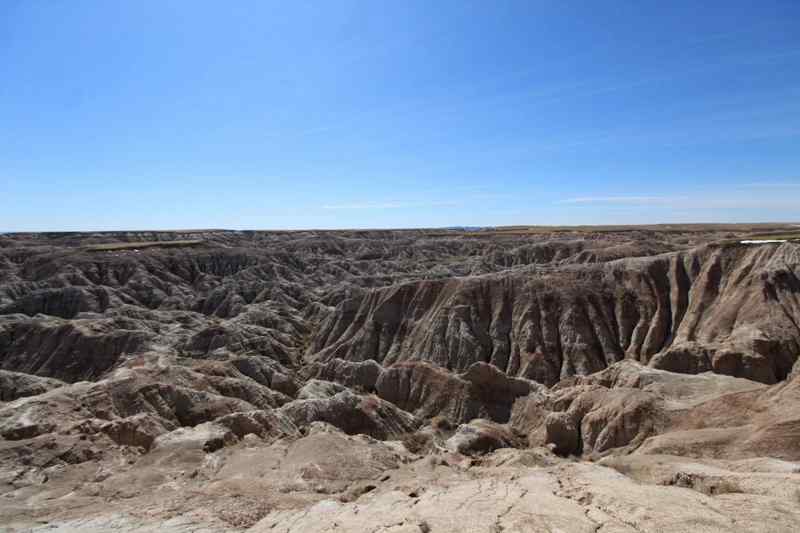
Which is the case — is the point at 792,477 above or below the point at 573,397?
above

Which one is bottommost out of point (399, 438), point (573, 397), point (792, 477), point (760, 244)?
point (399, 438)

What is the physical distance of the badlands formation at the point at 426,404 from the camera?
16.0 m

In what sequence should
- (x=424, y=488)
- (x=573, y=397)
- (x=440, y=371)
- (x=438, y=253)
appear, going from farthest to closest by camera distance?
(x=438, y=253)
(x=440, y=371)
(x=573, y=397)
(x=424, y=488)

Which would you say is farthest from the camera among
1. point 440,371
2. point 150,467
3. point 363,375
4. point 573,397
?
point 363,375

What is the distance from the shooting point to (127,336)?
1919 inches

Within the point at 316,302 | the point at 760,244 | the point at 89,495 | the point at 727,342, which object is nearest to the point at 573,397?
the point at 727,342

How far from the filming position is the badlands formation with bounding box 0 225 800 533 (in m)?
16.0

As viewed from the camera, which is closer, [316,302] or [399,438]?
[399,438]

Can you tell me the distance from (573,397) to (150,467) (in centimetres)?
2236

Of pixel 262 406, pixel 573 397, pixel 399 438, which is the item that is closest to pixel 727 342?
pixel 573 397

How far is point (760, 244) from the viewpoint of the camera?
48875mm

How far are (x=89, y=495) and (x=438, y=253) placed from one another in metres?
105

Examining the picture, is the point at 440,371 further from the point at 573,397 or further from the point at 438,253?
the point at 438,253

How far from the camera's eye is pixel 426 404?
37.5 metres
